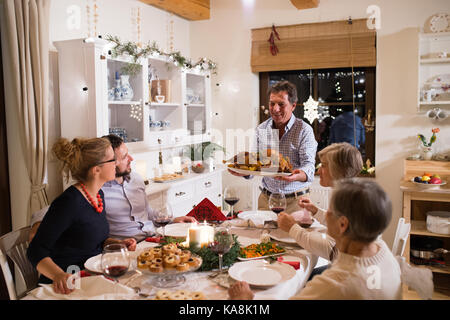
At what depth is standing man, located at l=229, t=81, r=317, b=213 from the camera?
279 centimetres

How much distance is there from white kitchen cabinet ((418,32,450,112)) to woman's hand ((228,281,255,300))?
2948mm

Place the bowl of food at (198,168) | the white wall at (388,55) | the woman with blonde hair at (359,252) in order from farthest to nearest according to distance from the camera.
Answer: the bowl of food at (198,168), the white wall at (388,55), the woman with blonde hair at (359,252)

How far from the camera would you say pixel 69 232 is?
1.76 m

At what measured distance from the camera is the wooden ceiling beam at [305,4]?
3.68 meters

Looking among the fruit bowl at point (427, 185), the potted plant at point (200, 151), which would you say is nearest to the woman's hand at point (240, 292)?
the fruit bowl at point (427, 185)

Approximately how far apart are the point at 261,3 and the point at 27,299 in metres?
3.72

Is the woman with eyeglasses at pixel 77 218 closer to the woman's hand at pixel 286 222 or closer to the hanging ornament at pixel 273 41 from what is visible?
the woman's hand at pixel 286 222

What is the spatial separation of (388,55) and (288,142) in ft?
5.60

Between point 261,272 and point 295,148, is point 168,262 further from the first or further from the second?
point 295,148

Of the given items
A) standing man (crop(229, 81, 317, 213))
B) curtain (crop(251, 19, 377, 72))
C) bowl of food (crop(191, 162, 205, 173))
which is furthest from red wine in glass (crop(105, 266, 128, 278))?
curtain (crop(251, 19, 377, 72))

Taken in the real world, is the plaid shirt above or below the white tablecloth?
above

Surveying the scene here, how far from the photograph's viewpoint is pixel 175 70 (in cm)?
373

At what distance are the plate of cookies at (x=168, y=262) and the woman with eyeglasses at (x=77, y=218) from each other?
335 mm

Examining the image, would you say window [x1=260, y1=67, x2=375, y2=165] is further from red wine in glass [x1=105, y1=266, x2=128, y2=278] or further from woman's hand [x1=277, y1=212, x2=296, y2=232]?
red wine in glass [x1=105, y1=266, x2=128, y2=278]
